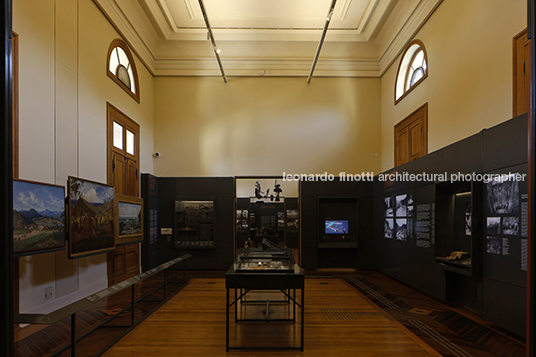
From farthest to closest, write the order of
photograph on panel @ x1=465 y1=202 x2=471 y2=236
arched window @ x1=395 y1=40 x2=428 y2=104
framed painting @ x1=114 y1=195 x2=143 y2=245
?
1. arched window @ x1=395 y1=40 x2=428 y2=104
2. framed painting @ x1=114 y1=195 x2=143 y2=245
3. photograph on panel @ x1=465 y1=202 x2=471 y2=236

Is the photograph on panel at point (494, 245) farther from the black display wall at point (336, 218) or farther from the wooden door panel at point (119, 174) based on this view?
the wooden door panel at point (119, 174)

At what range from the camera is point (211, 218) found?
1132cm

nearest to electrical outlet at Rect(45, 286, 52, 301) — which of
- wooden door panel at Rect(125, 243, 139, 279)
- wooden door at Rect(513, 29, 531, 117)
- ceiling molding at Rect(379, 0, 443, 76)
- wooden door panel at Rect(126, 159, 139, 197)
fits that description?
wooden door panel at Rect(125, 243, 139, 279)

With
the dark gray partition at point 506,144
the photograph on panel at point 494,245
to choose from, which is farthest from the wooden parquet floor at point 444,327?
the dark gray partition at point 506,144

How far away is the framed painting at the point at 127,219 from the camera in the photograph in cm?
762

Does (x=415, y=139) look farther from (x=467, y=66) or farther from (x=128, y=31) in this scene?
(x=128, y=31)

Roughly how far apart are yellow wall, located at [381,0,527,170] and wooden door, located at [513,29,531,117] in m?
0.13

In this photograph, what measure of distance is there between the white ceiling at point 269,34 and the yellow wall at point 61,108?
1.74 meters

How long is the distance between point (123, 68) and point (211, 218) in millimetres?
5056

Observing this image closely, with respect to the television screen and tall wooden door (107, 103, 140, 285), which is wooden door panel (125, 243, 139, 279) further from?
the television screen

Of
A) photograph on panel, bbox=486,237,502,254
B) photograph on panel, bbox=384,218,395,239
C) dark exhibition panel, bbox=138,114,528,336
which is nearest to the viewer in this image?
dark exhibition panel, bbox=138,114,528,336

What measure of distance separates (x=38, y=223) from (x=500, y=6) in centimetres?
812

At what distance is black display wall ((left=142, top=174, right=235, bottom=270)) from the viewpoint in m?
11.2

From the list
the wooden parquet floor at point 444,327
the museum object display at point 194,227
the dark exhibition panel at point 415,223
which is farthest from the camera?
the museum object display at point 194,227
